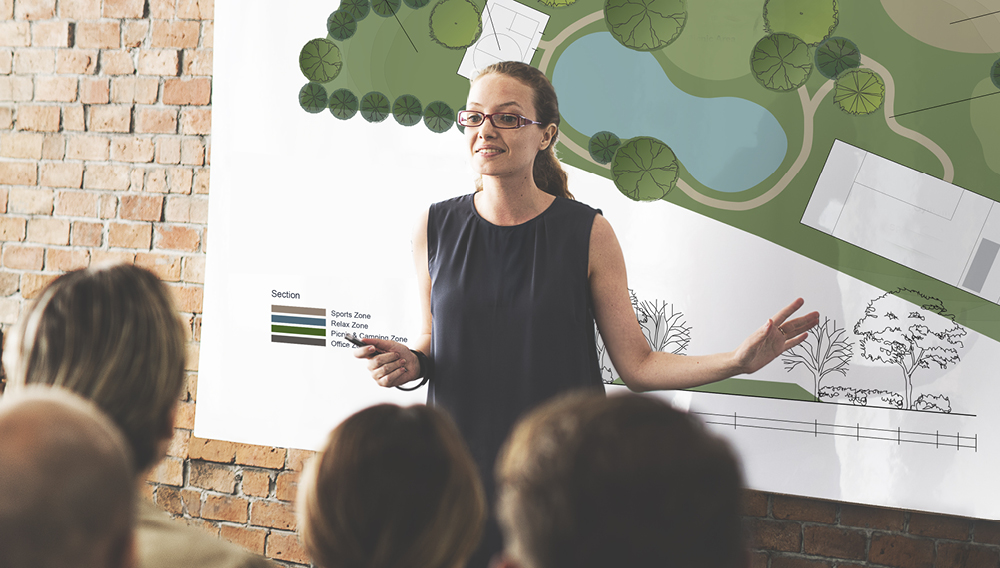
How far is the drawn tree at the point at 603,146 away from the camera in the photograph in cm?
179

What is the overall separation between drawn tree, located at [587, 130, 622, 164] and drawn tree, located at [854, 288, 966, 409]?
29.1 inches

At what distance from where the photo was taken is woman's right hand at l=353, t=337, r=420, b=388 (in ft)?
4.43

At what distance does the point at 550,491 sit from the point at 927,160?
150 cm

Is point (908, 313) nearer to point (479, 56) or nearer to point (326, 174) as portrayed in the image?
point (479, 56)

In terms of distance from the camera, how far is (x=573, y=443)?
57 cm

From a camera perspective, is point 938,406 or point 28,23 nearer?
point 938,406

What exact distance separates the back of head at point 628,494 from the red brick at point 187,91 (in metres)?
1.95

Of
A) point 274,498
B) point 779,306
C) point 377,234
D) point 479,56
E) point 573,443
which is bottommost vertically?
point 274,498

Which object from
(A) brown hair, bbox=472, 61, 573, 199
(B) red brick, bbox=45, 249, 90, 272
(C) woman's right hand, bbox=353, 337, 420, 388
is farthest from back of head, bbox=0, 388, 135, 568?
(B) red brick, bbox=45, 249, 90, 272

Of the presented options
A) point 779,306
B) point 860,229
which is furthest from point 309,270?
point 860,229

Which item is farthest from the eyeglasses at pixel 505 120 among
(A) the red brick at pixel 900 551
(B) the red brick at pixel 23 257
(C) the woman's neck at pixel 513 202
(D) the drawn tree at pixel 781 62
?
(B) the red brick at pixel 23 257

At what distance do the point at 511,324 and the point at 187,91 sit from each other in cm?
145

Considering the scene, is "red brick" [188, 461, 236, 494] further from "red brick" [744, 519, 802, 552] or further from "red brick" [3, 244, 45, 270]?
"red brick" [744, 519, 802, 552]

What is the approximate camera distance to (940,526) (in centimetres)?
164
